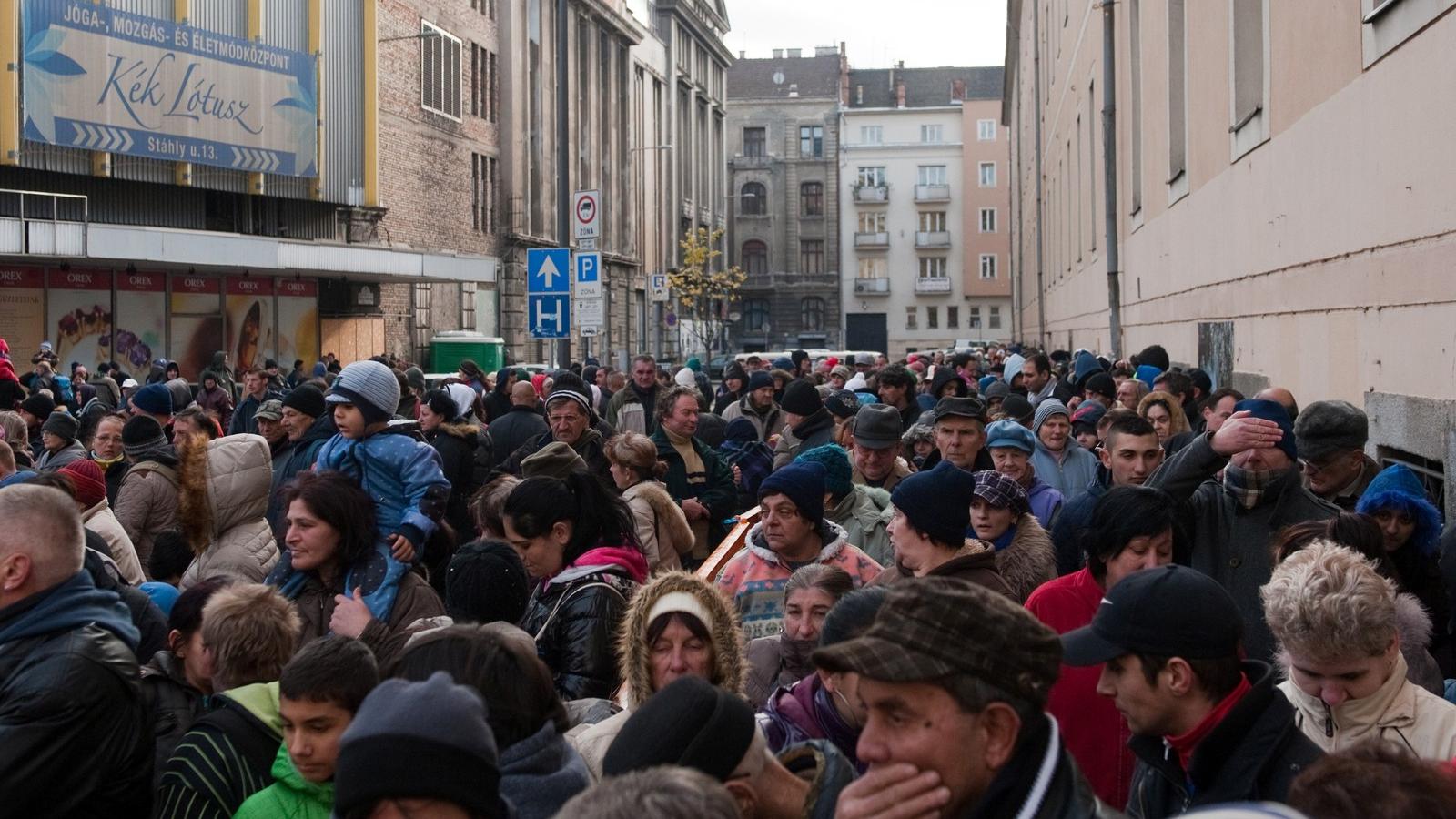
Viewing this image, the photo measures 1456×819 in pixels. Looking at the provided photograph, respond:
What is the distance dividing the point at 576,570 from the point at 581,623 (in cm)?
29

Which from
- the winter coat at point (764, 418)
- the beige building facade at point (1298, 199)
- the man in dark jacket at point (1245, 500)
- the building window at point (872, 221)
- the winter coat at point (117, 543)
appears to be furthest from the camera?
the building window at point (872, 221)

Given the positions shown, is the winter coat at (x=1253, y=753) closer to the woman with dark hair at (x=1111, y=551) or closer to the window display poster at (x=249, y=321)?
the woman with dark hair at (x=1111, y=551)

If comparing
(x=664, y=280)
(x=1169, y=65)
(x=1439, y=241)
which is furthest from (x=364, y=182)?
(x=1439, y=241)

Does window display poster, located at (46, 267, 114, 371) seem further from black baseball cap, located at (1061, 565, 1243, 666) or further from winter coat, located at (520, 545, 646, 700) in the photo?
black baseball cap, located at (1061, 565, 1243, 666)

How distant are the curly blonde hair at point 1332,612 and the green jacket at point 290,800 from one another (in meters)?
2.35

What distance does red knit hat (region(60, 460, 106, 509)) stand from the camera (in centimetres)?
→ 703

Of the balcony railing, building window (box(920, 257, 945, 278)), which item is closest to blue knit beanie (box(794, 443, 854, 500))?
the balcony railing

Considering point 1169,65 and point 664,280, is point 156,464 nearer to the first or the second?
point 1169,65

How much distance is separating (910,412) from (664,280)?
2072 centimetres

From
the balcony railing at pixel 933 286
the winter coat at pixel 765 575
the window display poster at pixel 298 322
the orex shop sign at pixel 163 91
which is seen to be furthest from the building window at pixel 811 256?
the winter coat at pixel 765 575

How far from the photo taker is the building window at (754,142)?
9338 cm

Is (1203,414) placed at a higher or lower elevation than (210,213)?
lower

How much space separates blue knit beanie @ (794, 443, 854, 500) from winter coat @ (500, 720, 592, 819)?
4.18 metres

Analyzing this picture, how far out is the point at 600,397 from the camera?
1950 centimetres
